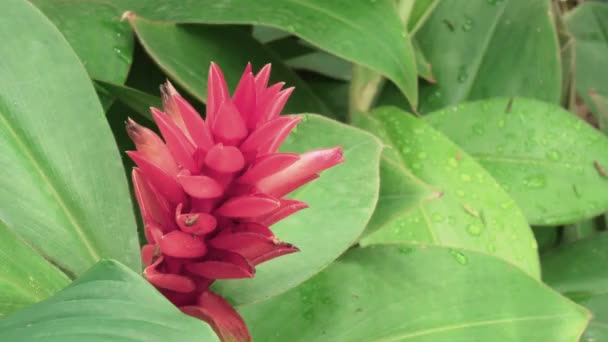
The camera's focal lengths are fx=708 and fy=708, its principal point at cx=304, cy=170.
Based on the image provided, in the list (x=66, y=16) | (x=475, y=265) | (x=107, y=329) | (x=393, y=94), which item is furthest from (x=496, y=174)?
(x=107, y=329)

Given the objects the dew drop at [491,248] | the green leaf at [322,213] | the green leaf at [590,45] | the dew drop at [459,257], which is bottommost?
the green leaf at [590,45]

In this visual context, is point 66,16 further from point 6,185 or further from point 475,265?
Result: point 475,265

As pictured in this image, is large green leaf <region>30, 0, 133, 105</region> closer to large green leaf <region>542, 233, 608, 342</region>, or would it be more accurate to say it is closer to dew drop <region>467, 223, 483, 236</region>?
dew drop <region>467, 223, 483, 236</region>

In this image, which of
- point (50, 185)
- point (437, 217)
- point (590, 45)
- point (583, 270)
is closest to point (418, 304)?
point (437, 217)

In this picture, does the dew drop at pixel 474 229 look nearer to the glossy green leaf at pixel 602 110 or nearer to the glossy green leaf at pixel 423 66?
the glossy green leaf at pixel 423 66

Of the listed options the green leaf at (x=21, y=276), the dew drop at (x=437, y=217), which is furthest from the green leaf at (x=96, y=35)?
the dew drop at (x=437, y=217)

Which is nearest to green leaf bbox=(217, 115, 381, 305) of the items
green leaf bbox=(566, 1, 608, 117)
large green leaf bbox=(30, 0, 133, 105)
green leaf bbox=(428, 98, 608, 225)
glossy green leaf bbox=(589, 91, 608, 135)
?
large green leaf bbox=(30, 0, 133, 105)

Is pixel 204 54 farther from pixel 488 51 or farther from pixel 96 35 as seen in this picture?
pixel 488 51
